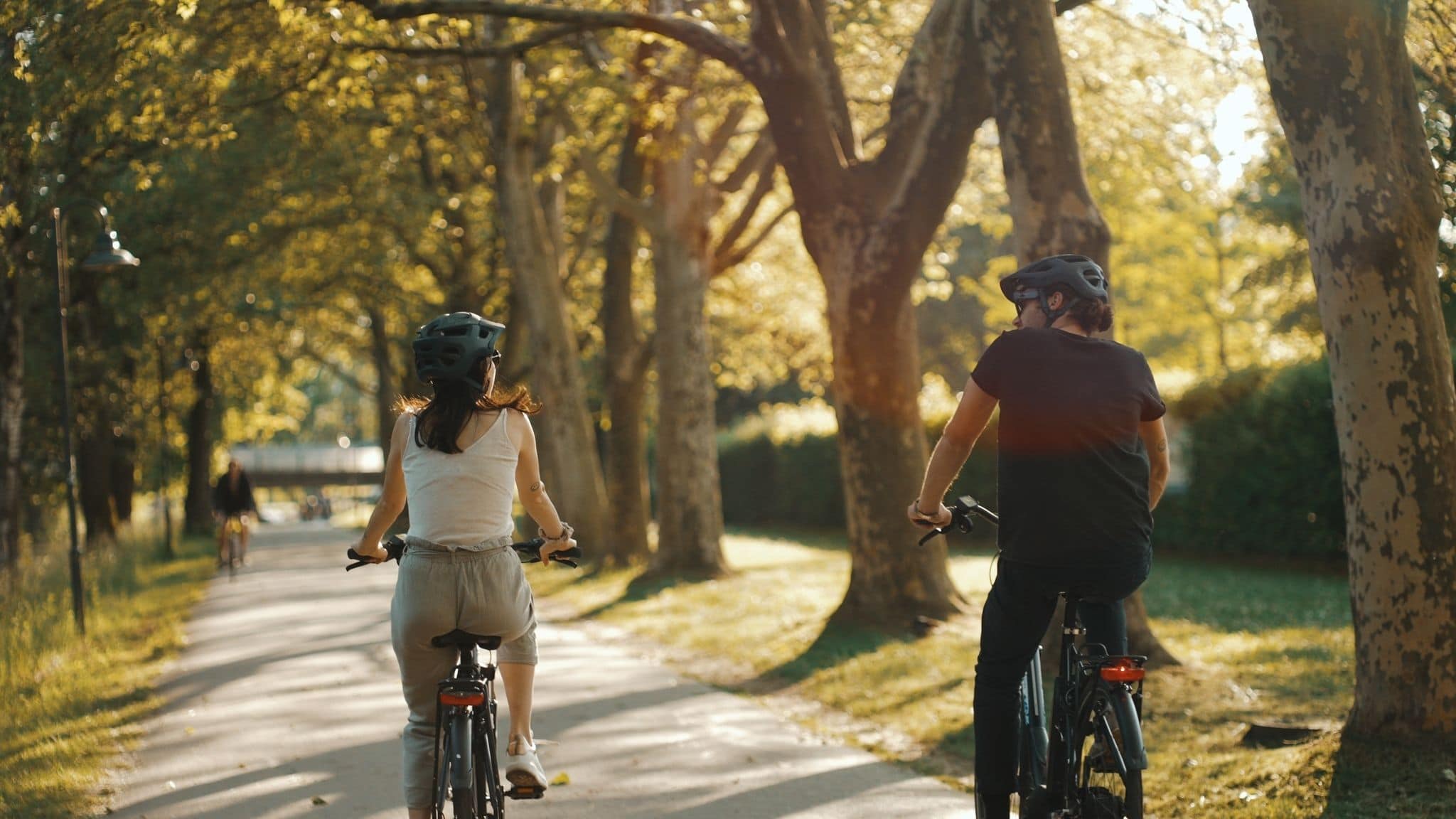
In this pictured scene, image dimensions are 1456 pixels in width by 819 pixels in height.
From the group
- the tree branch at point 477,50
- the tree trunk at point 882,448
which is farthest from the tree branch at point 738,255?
the tree branch at point 477,50

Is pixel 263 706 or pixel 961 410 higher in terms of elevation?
pixel 961 410

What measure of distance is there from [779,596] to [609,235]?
7.18 metres

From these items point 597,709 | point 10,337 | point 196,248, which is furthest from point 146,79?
point 196,248

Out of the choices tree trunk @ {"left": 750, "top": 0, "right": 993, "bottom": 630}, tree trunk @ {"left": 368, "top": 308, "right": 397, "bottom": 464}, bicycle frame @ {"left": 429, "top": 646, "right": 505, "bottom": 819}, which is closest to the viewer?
bicycle frame @ {"left": 429, "top": 646, "right": 505, "bottom": 819}

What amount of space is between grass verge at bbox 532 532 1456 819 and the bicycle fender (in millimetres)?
2222

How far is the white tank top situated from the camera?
4.84 m

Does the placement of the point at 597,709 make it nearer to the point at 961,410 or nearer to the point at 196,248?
the point at 961,410

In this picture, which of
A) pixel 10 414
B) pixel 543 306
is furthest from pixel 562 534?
pixel 543 306

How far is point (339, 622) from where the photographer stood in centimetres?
1555

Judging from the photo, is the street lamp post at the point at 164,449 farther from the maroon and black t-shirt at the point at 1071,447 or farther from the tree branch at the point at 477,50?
the maroon and black t-shirt at the point at 1071,447

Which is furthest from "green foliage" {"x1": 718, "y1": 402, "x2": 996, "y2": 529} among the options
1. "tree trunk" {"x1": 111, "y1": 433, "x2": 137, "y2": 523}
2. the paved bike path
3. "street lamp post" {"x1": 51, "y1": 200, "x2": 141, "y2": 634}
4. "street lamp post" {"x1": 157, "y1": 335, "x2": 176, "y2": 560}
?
the paved bike path

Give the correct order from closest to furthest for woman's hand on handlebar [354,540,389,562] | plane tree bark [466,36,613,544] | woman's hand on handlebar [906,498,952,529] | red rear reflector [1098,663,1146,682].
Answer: red rear reflector [1098,663,1146,682] → woman's hand on handlebar [906,498,952,529] → woman's hand on handlebar [354,540,389,562] → plane tree bark [466,36,613,544]

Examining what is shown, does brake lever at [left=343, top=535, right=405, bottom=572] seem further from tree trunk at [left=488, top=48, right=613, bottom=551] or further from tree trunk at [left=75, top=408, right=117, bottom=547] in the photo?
tree trunk at [left=75, top=408, right=117, bottom=547]

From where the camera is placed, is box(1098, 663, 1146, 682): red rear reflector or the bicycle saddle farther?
the bicycle saddle
